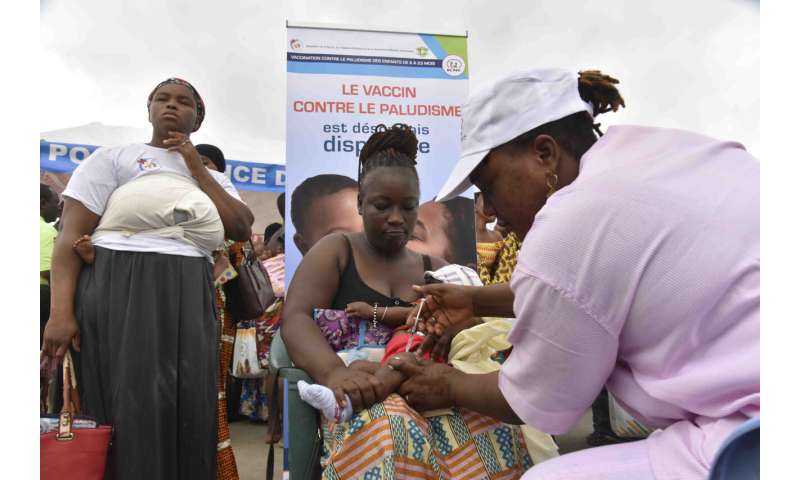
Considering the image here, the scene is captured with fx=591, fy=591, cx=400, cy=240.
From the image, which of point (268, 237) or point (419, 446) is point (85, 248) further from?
point (268, 237)

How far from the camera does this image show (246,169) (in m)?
6.72

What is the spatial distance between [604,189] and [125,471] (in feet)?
6.27

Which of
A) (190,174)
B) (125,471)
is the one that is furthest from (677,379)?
(190,174)

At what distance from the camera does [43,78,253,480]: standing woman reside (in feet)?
7.13

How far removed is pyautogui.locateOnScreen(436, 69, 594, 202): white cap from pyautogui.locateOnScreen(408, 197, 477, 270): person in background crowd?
1.90 meters

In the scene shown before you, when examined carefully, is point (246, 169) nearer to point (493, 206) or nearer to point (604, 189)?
point (493, 206)

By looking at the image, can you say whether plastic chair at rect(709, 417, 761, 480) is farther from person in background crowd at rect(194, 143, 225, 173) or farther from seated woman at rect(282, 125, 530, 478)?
person in background crowd at rect(194, 143, 225, 173)

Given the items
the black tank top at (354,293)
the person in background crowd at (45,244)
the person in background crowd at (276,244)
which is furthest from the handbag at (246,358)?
the black tank top at (354,293)

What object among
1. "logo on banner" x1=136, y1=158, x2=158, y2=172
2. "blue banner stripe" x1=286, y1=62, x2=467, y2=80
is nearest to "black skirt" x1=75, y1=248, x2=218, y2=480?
"logo on banner" x1=136, y1=158, x2=158, y2=172

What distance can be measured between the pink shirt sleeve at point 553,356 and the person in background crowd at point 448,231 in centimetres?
221

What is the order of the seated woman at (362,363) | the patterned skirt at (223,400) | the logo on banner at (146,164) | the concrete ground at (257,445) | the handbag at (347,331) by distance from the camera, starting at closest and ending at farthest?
the seated woman at (362,363)
the handbag at (347,331)
the logo on banner at (146,164)
the patterned skirt at (223,400)
the concrete ground at (257,445)

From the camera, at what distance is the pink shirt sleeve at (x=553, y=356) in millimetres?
1126

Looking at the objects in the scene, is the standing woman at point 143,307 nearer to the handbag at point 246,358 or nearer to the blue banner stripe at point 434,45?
the blue banner stripe at point 434,45

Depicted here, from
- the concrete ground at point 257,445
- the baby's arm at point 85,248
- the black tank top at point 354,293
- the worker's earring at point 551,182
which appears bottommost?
the concrete ground at point 257,445
